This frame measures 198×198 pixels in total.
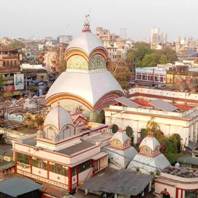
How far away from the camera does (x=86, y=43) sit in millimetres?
28344

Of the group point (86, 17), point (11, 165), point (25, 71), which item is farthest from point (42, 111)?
point (25, 71)

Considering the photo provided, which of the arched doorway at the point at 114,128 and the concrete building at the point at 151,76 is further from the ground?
the concrete building at the point at 151,76

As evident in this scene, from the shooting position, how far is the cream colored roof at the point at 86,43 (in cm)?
2804

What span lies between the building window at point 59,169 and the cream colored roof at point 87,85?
28.9ft

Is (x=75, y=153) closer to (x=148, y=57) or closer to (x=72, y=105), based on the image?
(x=72, y=105)

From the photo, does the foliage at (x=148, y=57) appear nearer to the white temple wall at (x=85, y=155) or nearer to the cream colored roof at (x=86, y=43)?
the cream colored roof at (x=86, y=43)

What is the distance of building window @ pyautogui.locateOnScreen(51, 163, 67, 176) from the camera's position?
707 inches

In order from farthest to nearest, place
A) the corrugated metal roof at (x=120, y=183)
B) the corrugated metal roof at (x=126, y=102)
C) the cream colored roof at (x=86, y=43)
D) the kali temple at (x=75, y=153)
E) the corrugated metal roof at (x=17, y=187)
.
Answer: the cream colored roof at (x=86, y=43) → the corrugated metal roof at (x=126, y=102) → the kali temple at (x=75, y=153) → the corrugated metal roof at (x=120, y=183) → the corrugated metal roof at (x=17, y=187)

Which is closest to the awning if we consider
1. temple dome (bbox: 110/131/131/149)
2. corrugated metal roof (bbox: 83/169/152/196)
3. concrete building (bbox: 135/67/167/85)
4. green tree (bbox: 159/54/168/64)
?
temple dome (bbox: 110/131/131/149)

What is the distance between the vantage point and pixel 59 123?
19000 millimetres

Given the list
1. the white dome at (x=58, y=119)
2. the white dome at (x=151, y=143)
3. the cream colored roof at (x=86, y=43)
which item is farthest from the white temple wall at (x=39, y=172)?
the cream colored roof at (x=86, y=43)

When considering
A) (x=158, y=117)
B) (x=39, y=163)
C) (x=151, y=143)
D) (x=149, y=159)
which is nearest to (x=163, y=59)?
(x=158, y=117)

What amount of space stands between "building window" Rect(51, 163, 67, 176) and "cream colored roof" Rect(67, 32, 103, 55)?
1118 centimetres

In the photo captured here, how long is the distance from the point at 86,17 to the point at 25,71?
790 inches
